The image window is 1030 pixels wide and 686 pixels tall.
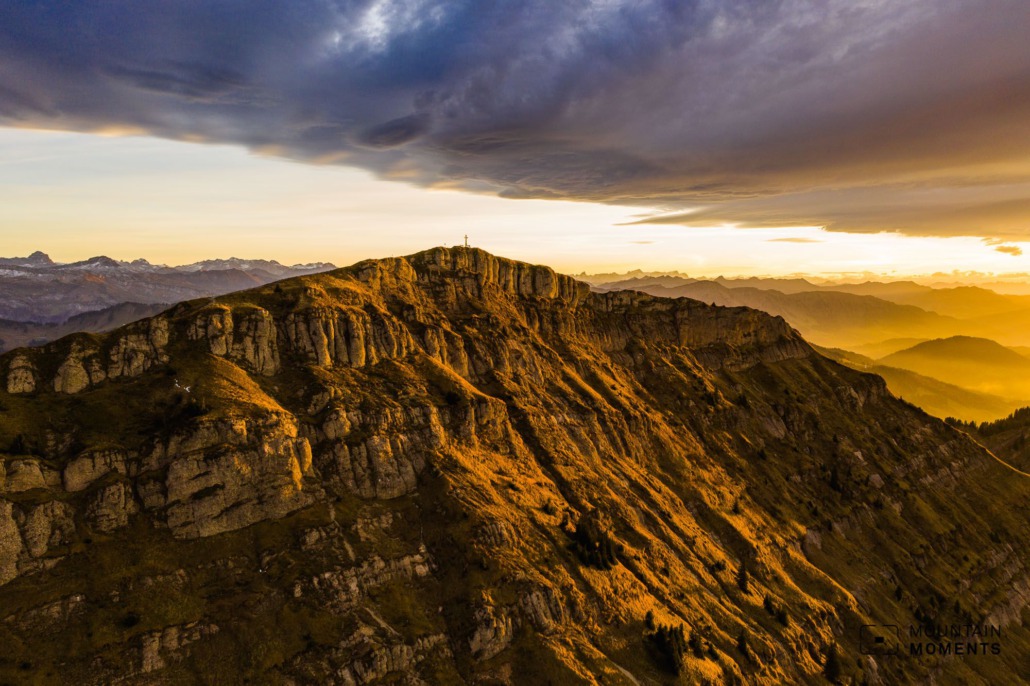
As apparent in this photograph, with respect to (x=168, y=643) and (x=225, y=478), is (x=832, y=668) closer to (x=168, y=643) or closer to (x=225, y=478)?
(x=168, y=643)

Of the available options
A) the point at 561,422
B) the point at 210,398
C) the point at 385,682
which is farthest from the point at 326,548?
the point at 561,422

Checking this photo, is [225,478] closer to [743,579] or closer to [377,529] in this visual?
[377,529]

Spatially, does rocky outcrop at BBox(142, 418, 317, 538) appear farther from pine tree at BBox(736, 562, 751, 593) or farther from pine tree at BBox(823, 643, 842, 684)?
pine tree at BBox(823, 643, 842, 684)

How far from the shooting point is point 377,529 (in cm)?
11456

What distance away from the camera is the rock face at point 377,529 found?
8862 cm

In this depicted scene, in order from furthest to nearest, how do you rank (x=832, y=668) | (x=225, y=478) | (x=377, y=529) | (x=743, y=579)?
(x=743, y=579) → (x=832, y=668) → (x=377, y=529) → (x=225, y=478)

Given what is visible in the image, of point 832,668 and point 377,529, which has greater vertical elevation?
point 377,529

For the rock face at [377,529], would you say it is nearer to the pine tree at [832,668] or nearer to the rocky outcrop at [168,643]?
the rocky outcrop at [168,643]

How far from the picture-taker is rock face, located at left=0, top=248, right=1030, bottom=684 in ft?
291

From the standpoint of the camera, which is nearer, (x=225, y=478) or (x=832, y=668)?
(x=225, y=478)

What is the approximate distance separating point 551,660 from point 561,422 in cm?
7992

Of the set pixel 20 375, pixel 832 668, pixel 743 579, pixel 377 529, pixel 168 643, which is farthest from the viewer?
pixel 743 579

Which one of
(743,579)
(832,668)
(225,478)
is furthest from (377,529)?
(832,668)

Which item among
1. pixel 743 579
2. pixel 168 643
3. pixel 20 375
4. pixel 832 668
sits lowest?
pixel 832 668
